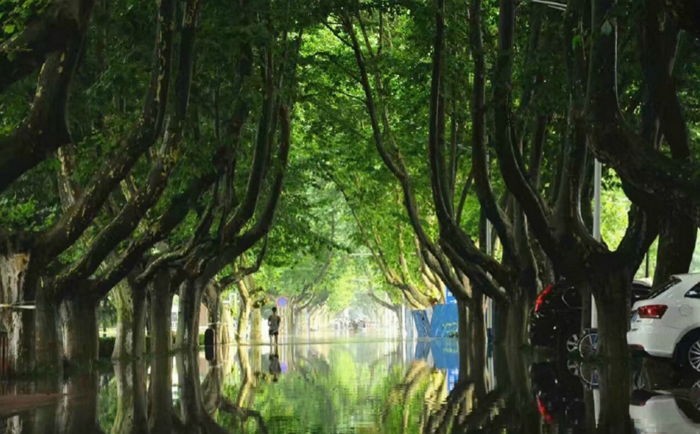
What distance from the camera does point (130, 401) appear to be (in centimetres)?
1633

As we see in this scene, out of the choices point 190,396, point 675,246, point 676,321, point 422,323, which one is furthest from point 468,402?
point 422,323

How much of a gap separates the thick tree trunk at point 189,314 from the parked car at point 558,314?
13231 mm

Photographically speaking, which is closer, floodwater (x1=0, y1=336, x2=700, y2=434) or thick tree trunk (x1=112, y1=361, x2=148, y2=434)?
floodwater (x1=0, y1=336, x2=700, y2=434)

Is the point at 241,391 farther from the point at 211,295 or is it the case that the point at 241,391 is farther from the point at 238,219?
the point at 211,295

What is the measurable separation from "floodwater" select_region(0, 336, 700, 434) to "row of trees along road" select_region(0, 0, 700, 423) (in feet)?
3.17

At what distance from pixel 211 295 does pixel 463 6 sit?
25756mm

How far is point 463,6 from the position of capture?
24547 mm

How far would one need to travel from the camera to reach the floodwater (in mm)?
11977

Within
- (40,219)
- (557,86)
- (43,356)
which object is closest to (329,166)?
(40,219)

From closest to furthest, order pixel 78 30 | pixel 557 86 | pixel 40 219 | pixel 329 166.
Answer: pixel 78 30 < pixel 557 86 < pixel 40 219 < pixel 329 166

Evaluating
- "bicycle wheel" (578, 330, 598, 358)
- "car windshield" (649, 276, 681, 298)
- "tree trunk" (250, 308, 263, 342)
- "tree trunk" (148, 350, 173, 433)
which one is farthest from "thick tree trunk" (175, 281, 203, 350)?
"tree trunk" (250, 308, 263, 342)

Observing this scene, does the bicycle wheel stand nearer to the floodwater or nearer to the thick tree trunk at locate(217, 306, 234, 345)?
the floodwater

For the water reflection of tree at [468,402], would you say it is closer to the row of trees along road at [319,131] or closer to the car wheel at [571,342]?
the row of trees along road at [319,131]

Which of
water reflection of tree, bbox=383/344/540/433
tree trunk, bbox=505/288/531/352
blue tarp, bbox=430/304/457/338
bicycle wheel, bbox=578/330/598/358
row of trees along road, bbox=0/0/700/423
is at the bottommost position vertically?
water reflection of tree, bbox=383/344/540/433
